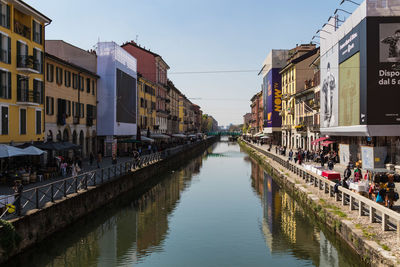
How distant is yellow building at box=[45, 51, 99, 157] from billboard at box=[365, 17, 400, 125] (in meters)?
26.4

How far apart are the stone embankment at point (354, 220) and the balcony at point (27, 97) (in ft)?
67.8

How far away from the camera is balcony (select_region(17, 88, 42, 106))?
95.5ft

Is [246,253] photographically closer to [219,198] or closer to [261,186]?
[219,198]

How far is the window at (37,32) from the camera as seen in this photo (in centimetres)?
3156

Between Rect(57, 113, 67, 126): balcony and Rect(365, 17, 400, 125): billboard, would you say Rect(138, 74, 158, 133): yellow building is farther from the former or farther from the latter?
Rect(365, 17, 400, 125): billboard

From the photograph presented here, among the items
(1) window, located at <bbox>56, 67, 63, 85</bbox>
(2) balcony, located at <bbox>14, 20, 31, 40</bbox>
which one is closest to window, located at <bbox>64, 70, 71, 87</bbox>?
(1) window, located at <bbox>56, 67, 63, 85</bbox>

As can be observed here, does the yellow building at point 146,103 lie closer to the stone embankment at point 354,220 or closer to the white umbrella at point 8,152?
the white umbrella at point 8,152

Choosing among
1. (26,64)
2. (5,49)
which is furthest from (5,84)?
(26,64)

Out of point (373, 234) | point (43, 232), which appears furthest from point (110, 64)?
point (373, 234)

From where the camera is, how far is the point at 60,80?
37.4 metres

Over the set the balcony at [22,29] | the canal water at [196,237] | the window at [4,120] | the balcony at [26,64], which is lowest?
the canal water at [196,237]

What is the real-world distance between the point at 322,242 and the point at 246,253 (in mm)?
3611

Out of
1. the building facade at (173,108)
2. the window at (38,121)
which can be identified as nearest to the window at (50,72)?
the window at (38,121)

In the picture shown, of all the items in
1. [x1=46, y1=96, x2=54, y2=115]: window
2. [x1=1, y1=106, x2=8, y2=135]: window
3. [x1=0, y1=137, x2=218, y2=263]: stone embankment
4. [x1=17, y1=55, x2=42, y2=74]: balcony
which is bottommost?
[x1=0, y1=137, x2=218, y2=263]: stone embankment
